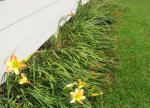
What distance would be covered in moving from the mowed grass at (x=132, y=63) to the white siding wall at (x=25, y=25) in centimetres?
121

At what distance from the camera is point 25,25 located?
4.82 meters

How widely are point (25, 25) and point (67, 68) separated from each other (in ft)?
2.60

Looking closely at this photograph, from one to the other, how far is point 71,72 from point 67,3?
105 inches

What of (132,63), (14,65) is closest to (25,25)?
(14,65)

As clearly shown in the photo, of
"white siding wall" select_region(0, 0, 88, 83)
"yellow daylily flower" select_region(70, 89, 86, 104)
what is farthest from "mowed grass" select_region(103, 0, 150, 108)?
"white siding wall" select_region(0, 0, 88, 83)

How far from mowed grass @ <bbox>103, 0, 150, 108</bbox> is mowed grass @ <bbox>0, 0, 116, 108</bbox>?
0.16m

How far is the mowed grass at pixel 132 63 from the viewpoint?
4715 mm

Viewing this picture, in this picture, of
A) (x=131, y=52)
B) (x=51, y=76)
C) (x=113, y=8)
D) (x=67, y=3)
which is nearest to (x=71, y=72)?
(x=51, y=76)

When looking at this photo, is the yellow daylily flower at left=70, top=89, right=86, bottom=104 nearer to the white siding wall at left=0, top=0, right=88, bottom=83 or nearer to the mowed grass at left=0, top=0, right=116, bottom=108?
the mowed grass at left=0, top=0, right=116, bottom=108

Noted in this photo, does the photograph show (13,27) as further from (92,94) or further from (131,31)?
(131,31)

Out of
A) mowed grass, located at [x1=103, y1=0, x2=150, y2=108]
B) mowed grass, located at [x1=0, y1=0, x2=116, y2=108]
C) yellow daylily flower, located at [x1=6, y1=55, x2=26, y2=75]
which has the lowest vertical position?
mowed grass, located at [x1=103, y1=0, x2=150, y2=108]

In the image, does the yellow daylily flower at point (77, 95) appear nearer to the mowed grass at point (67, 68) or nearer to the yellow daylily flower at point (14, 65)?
the mowed grass at point (67, 68)

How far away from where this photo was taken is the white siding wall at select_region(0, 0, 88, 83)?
4137 millimetres

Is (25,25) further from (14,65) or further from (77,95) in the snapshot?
(77,95)
